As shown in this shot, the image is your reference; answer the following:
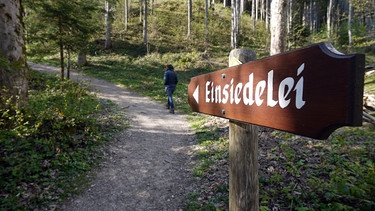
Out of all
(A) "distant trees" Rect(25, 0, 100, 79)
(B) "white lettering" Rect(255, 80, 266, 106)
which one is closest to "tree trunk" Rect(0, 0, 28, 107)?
(A) "distant trees" Rect(25, 0, 100, 79)

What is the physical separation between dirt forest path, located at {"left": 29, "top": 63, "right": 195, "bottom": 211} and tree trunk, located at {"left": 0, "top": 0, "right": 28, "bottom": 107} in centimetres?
261

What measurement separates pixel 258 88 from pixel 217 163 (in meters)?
3.76

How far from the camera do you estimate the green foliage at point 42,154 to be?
374 centimetres

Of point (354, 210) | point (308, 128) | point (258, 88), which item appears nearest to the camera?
point (308, 128)

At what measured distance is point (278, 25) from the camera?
603 cm

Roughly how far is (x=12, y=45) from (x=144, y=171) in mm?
4275

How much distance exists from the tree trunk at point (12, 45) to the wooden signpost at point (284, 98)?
5.20m

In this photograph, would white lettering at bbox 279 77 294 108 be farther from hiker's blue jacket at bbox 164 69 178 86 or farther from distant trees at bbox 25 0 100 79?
distant trees at bbox 25 0 100 79

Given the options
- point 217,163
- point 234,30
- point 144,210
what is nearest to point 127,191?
point 144,210

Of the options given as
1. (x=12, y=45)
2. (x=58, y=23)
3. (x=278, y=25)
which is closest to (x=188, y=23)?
(x=58, y=23)

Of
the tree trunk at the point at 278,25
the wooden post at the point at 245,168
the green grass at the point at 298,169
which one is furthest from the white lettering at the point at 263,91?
the tree trunk at the point at 278,25

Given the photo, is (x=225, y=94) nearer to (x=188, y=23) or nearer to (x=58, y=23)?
(x=58, y=23)

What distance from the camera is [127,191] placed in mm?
4223

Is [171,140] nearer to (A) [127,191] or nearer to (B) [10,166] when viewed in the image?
(A) [127,191]
